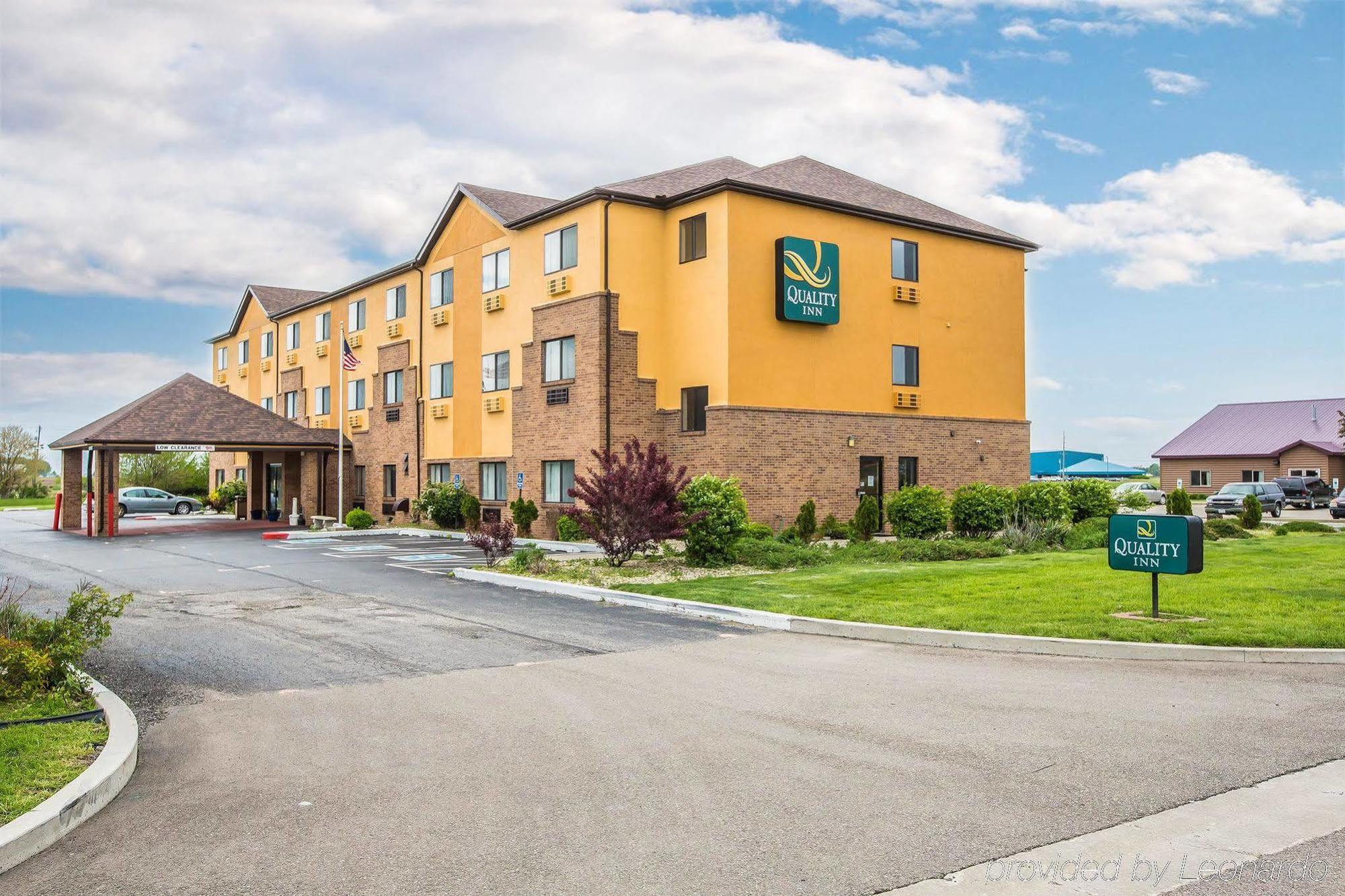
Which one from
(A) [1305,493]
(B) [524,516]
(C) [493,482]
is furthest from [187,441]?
(A) [1305,493]

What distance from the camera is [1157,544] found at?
12.5m

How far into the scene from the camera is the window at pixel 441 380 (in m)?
37.0

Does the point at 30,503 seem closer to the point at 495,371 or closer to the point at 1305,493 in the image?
the point at 495,371

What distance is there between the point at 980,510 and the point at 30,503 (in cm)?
6635

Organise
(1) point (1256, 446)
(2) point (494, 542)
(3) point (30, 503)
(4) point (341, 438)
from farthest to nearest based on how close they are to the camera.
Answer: (3) point (30, 503) → (1) point (1256, 446) → (4) point (341, 438) → (2) point (494, 542)

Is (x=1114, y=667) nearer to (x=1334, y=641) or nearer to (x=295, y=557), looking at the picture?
(x=1334, y=641)

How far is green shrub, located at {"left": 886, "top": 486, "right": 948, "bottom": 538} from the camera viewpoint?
81.8ft

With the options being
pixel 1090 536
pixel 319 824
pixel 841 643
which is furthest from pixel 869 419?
pixel 319 824

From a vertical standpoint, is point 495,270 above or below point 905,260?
above

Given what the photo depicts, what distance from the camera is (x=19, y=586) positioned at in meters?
→ 19.2

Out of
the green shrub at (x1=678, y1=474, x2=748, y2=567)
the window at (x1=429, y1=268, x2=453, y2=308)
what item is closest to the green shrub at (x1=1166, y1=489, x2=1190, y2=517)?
the green shrub at (x1=678, y1=474, x2=748, y2=567)

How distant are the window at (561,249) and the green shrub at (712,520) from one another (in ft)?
39.0

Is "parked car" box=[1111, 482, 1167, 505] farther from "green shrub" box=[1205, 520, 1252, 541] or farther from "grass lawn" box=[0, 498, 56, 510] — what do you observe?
"grass lawn" box=[0, 498, 56, 510]

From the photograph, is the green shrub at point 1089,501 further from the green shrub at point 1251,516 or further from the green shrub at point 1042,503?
the green shrub at point 1251,516
